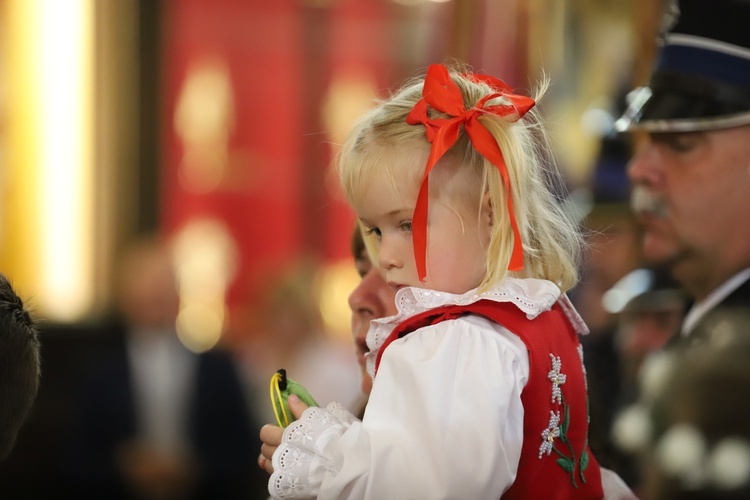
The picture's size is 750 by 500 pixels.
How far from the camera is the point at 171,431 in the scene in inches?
142

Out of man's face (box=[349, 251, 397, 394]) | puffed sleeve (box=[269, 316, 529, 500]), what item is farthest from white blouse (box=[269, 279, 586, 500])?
man's face (box=[349, 251, 397, 394])

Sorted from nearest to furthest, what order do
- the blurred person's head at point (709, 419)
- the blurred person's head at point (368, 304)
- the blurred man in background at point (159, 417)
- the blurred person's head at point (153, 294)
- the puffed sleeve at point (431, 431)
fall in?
the puffed sleeve at point (431, 431) < the blurred person's head at point (368, 304) < the blurred person's head at point (709, 419) < the blurred man in background at point (159, 417) < the blurred person's head at point (153, 294)

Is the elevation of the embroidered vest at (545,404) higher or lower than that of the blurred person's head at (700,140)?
lower

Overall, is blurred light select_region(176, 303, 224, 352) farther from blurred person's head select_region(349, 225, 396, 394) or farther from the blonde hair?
the blonde hair

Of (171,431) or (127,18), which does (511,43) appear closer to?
(171,431)

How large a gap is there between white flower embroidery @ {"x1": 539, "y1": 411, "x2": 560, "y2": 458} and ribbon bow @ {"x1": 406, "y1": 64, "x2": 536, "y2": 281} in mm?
194

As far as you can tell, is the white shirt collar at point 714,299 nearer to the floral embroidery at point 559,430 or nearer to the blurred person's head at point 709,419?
the blurred person's head at point 709,419

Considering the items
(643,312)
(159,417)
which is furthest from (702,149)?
(159,417)

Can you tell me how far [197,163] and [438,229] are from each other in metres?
4.15

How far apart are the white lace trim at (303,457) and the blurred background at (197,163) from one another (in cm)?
202

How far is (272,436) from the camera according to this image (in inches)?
48.1

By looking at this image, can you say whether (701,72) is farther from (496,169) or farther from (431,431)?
(431,431)

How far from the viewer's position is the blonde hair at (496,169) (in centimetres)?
121

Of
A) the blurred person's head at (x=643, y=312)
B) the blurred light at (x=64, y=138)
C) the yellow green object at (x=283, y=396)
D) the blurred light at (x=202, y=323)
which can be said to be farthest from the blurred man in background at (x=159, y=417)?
the yellow green object at (x=283, y=396)
